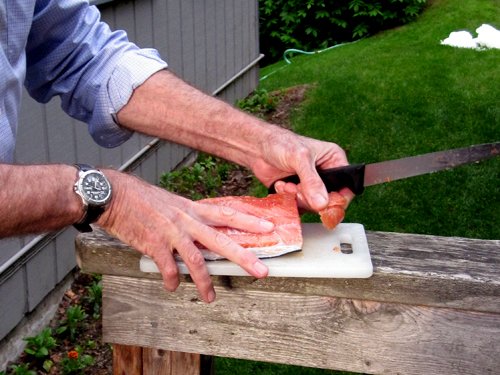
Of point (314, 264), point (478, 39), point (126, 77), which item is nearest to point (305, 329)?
point (314, 264)

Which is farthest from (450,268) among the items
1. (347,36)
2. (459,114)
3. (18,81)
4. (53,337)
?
(347,36)

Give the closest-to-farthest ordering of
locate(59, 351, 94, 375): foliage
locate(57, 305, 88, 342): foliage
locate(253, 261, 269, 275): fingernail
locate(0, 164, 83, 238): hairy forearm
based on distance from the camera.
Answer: locate(0, 164, 83, 238): hairy forearm < locate(253, 261, 269, 275): fingernail < locate(59, 351, 94, 375): foliage < locate(57, 305, 88, 342): foliage

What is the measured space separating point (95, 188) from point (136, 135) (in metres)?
3.58

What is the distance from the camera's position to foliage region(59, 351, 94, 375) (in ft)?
11.3

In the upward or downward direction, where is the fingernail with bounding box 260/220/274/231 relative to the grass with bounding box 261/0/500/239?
upward

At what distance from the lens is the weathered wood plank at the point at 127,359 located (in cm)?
190

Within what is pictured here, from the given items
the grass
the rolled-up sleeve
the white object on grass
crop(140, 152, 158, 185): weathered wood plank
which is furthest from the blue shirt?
the white object on grass

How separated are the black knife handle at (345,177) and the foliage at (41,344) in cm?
235

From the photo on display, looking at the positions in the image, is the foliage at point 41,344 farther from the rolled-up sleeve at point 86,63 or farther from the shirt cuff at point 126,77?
the shirt cuff at point 126,77

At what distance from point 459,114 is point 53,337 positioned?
16.0 feet

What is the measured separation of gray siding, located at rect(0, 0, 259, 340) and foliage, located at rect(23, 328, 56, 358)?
0.17 m

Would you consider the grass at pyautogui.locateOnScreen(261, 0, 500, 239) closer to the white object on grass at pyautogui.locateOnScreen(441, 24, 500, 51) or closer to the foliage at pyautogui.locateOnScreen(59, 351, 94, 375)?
the white object on grass at pyautogui.locateOnScreen(441, 24, 500, 51)

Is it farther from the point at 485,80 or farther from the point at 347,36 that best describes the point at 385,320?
the point at 347,36

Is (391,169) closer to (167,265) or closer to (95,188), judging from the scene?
(167,265)
